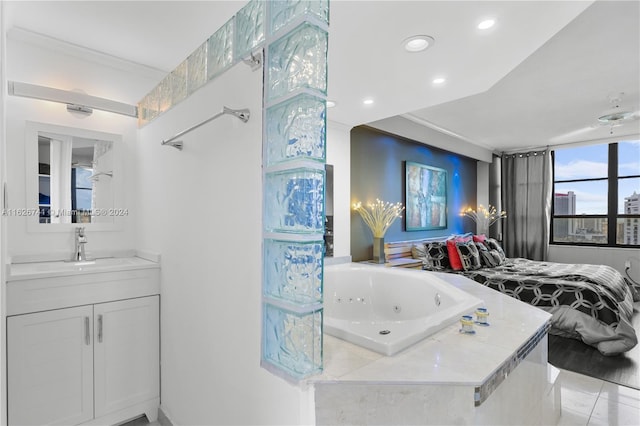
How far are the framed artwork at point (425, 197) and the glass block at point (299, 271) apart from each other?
12.1 ft

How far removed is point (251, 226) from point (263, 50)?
0.69 m

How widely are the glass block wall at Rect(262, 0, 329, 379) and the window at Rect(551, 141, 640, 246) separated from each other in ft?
21.8

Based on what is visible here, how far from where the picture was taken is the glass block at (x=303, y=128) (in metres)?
1.14

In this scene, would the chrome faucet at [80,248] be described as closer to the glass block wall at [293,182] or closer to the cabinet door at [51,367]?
the cabinet door at [51,367]

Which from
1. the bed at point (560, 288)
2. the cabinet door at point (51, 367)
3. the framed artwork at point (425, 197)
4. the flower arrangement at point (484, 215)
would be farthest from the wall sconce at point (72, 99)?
the flower arrangement at point (484, 215)

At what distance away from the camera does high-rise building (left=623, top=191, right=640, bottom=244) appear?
18.0 ft

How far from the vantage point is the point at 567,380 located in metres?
2.59

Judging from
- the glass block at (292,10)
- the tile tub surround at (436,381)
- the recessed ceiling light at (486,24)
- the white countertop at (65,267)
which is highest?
the recessed ceiling light at (486,24)

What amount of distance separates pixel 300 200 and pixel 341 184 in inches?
100

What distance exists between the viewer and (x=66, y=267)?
6.79ft

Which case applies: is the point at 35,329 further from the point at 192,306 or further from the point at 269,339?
the point at 269,339

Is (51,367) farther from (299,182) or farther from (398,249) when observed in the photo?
(398,249)

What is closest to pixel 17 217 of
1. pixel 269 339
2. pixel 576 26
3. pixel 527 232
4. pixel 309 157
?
pixel 269 339

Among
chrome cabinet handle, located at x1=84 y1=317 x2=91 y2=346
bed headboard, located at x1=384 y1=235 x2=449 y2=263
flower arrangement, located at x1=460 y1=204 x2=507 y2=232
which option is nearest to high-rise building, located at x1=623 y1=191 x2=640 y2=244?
flower arrangement, located at x1=460 y1=204 x2=507 y2=232
